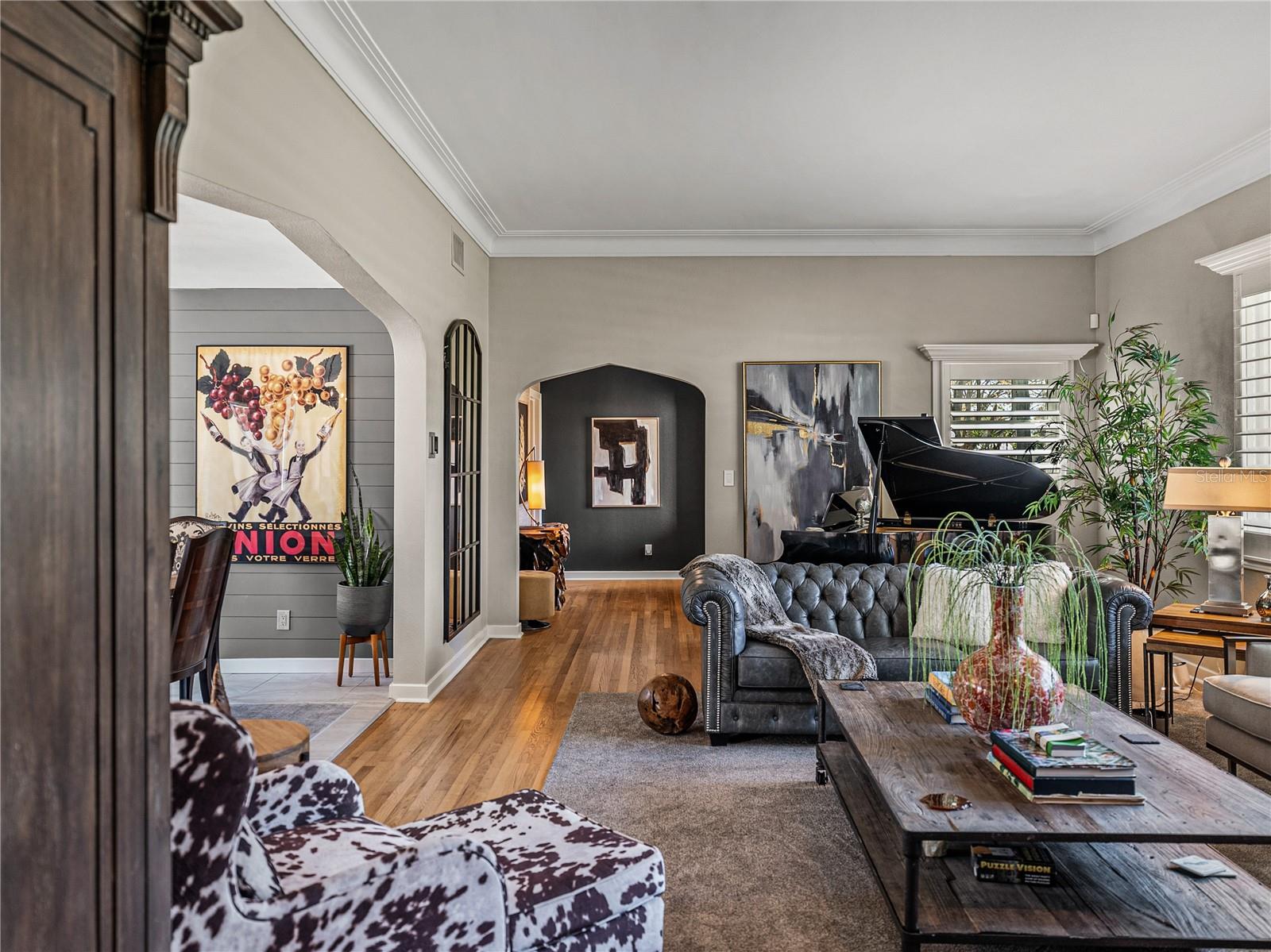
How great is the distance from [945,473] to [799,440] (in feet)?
4.89

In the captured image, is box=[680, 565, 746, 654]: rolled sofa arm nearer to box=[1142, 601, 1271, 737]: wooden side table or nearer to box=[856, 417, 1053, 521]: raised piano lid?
box=[856, 417, 1053, 521]: raised piano lid

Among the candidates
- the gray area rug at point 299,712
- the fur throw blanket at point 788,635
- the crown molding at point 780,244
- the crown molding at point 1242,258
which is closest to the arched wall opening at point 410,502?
the gray area rug at point 299,712

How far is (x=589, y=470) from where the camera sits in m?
9.57

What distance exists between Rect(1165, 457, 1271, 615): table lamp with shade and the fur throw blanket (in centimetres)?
175

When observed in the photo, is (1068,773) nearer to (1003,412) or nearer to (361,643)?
(361,643)

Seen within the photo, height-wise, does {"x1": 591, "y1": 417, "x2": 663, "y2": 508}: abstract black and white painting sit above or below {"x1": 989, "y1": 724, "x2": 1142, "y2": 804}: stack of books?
above

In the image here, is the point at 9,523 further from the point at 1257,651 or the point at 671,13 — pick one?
the point at 1257,651

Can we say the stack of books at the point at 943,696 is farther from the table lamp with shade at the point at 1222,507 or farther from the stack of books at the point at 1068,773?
the table lamp with shade at the point at 1222,507

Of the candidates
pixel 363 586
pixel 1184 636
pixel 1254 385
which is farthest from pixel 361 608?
pixel 1254 385

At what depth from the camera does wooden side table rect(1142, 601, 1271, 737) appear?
12.5 feet

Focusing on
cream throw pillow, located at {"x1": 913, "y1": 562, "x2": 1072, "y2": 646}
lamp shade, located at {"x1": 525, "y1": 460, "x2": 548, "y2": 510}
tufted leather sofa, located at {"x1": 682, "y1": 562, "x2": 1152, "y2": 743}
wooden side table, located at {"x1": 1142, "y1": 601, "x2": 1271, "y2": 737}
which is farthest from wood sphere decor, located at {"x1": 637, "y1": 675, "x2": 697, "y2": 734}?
lamp shade, located at {"x1": 525, "y1": 460, "x2": 548, "y2": 510}

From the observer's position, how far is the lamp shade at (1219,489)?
3848 mm

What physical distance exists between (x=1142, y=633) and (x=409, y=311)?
474 cm

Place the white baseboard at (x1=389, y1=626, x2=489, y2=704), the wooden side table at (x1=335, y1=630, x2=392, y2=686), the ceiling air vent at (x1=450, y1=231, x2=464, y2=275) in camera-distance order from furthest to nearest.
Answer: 1. the ceiling air vent at (x1=450, y1=231, x2=464, y2=275)
2. the wooden side table at (x1=335, y1=630, x2=392, y2=686)
3. the white baseboard at (x1=389, y1=626, x2=489, y2=704)
